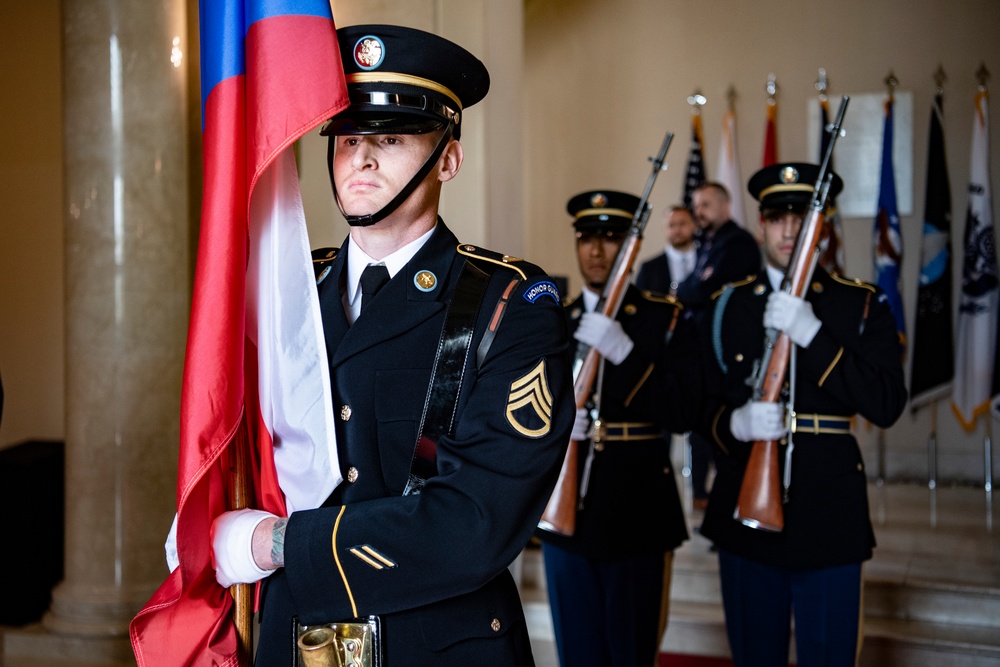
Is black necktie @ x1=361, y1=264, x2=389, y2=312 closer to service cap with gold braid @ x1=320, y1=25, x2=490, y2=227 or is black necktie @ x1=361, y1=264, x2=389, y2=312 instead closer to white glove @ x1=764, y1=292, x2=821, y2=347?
service cap with gold braid @ x1=320, y1=25, x2=490, y2=227

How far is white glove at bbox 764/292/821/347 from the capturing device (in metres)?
2.69

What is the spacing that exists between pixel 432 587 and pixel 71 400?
267 centimetres

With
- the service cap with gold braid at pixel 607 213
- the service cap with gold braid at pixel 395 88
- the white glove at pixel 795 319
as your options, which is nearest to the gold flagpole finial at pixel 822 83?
the service cap with gold braid at pixel 607 213

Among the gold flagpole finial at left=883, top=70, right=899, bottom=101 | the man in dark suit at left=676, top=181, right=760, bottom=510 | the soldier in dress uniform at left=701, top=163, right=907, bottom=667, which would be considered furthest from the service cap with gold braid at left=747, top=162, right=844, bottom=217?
the gold flagpole finial at left=883, top=70, right=899, bottom=101

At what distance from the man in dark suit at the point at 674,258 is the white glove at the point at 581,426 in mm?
3043

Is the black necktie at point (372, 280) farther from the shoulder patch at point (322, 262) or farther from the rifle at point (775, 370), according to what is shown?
the rifle at point (775, 370)

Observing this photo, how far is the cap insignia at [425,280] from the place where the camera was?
142 centimetres

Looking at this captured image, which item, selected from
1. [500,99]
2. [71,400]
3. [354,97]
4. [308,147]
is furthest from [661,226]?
[354,97]

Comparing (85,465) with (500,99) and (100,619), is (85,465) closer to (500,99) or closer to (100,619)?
(100,619)

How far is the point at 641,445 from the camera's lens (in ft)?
9.91

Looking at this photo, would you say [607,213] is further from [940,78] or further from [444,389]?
[940,78]

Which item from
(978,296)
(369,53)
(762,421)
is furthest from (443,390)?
(978,296)

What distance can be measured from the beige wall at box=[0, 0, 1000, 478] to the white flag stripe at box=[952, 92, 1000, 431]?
26cm

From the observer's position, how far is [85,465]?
349cm
